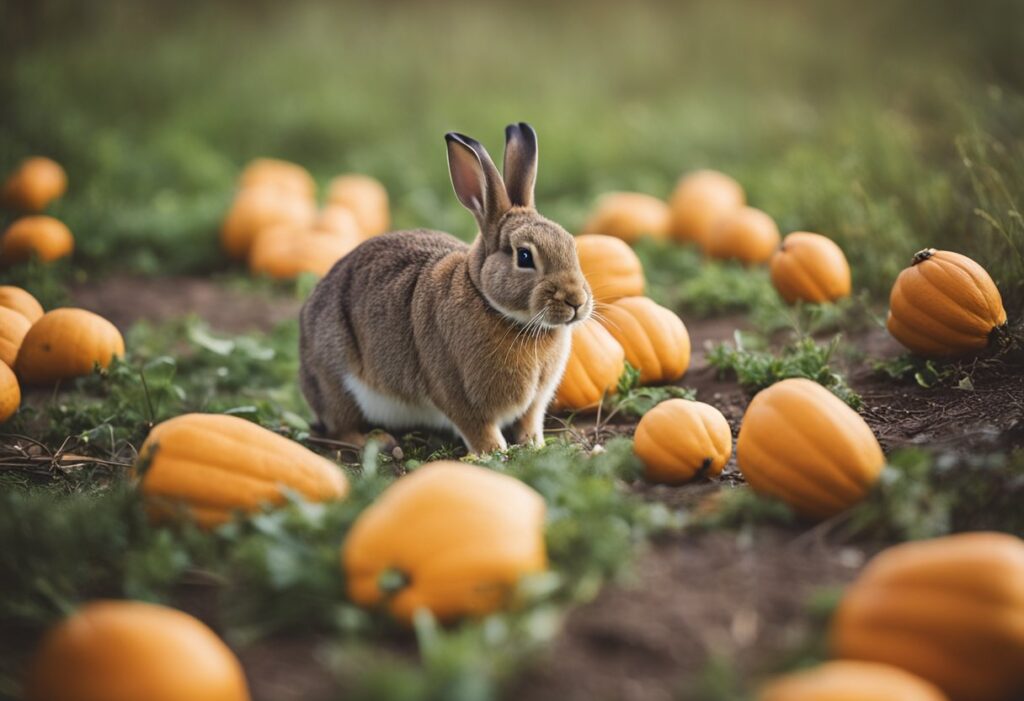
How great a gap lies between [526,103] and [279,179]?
10.8 ft

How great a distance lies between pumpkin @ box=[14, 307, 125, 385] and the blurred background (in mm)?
2049

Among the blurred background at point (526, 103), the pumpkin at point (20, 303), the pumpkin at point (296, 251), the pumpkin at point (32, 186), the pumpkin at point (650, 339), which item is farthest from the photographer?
the pumpkin at point (32, 186)

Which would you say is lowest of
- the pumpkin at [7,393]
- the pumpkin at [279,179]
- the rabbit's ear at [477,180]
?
the pumpkin at [7,393]

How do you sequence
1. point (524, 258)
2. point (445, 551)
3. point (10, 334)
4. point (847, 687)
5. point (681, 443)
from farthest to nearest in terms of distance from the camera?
point (10, 334), point (524, 258), point (681, 443), point (445, 551), point (847, 687)

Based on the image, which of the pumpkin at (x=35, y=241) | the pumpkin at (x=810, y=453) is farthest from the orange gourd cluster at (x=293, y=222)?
the pumpkin at (x=810, y=453)

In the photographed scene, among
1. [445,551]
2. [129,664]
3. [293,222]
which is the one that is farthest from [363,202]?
[129,664]

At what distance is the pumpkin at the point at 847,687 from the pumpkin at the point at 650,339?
2429 millimetres

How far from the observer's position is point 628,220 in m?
6.75

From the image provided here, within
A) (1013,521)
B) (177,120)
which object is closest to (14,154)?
(177,120)

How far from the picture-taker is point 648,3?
13.1 metres

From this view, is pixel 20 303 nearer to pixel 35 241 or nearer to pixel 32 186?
pixel 35 241

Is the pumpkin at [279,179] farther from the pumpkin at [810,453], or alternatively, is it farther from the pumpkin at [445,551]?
the pumpkin at [445,551]

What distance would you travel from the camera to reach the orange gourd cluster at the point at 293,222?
6.62 meters

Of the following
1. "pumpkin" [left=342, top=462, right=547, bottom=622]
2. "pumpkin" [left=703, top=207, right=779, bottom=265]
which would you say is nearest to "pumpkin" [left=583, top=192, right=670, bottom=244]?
"pumpkin" [left=703, top=207, right=779, bottom=265]
